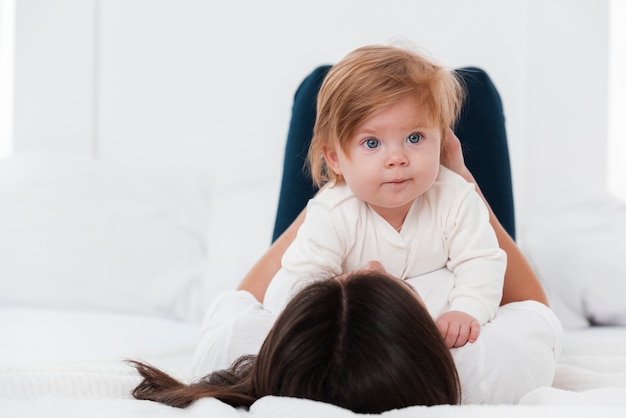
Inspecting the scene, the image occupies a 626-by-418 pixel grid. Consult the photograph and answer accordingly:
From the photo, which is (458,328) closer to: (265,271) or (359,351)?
(359,351)

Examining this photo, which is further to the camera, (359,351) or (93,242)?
(93,242)

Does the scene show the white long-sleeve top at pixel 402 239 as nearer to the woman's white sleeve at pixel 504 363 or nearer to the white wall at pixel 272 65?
the woman's white sleeve at pixel 504 363

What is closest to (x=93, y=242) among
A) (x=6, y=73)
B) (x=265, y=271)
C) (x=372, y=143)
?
(x=265, y=271)

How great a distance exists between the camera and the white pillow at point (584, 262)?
206cm

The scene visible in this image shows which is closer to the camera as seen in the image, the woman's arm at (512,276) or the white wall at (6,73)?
the woman's arm at (512,276)

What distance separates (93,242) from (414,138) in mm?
1221

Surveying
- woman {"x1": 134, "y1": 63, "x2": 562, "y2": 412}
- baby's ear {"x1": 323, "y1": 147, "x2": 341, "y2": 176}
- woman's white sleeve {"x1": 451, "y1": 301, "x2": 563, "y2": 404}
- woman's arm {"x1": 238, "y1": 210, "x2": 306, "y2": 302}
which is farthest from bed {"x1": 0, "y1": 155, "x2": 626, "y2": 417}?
woman's white sleeve {"x1": 451, "y1": 301, "x2": 563, "y2": 404}

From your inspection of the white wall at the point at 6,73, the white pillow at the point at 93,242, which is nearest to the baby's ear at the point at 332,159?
the white pillow at the point at 93,242

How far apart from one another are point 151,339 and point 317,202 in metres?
0.62

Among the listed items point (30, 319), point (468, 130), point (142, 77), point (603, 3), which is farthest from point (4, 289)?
point (603, 3)

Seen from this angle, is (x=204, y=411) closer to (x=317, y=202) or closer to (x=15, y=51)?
(x=317, y=202)

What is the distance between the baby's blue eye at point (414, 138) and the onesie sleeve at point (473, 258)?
13cm

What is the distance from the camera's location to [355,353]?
940 mm

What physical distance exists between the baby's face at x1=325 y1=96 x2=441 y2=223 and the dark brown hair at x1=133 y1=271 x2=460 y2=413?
27cm
